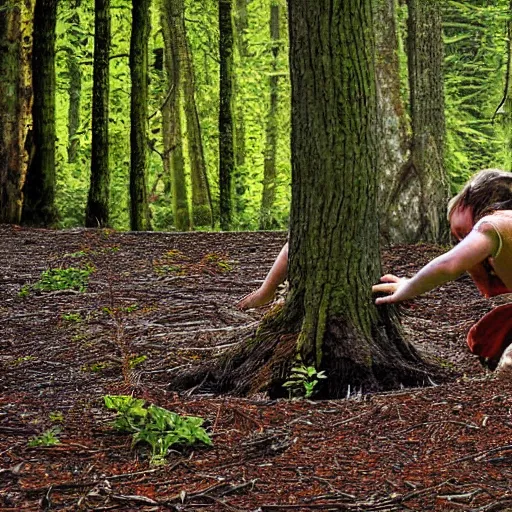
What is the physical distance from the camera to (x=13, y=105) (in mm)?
15039

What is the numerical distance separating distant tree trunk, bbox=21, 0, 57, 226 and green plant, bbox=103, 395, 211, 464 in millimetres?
11449

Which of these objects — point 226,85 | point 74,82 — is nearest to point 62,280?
point 226,85

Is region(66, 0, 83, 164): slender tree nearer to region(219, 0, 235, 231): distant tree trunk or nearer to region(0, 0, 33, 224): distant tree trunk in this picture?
region(219, 0, 235, 231): distant tree trunk

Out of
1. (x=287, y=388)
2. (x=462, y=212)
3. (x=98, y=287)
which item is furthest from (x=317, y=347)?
(x=98, y=287)

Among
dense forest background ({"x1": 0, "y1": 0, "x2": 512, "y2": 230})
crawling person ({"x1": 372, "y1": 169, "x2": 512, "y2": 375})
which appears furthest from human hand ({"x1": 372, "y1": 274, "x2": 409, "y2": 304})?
dense forest background ({"x1": 0, "y1": 0, "x2": 512, "y2": 230})

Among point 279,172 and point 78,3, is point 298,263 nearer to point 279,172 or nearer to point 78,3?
point 78,3

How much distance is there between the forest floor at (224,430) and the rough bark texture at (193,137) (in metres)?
12.2

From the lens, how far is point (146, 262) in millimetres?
10430

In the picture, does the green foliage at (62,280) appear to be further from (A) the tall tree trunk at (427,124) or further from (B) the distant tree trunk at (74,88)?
(B) the distant tree trunk at (74,88)

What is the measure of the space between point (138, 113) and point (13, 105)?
7.06ft

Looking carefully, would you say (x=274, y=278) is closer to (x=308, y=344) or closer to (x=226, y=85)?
(x=308, y=344)

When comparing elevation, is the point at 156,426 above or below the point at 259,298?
below

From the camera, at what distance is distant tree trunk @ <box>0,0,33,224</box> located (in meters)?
14.9

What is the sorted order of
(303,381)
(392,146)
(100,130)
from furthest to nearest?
(100,130) → (392,146) → (303,381)
